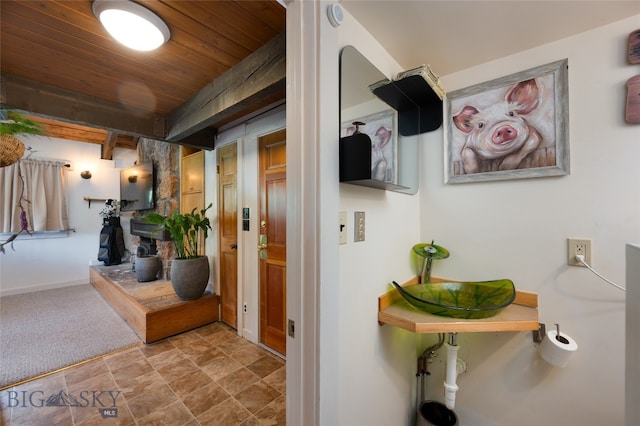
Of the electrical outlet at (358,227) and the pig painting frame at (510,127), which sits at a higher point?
the pig painting frame at (510,127)

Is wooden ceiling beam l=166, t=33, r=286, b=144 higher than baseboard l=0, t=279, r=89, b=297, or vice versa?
wooden ceiling beam l=166, t=33, r=286, b=144

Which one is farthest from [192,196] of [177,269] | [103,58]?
[103,58]

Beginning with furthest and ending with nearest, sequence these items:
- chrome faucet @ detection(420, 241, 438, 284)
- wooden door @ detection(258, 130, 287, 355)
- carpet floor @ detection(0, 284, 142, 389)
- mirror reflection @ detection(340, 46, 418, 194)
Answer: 1. wooden door @ detection(258, 130, 287, 355)
2. carpet floor @ detection(0, 284, 142, 389)
3. chrome faucet @ detection(420, 241, 438, 284)
4. mirror reflection @ detection(340, 46, 418, 194)

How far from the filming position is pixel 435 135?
1508mm

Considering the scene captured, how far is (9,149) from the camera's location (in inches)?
49.3

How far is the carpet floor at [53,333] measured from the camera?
203 centimetres

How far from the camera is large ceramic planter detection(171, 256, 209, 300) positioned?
2.62m

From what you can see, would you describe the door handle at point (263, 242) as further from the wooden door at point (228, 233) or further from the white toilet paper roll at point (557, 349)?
the white toilet paper roll at point (557, 349)

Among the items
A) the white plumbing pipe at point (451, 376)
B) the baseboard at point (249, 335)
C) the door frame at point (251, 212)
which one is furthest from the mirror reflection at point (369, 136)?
the baseboard at point (249, 335)

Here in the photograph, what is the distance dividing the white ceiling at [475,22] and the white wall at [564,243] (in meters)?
0.08

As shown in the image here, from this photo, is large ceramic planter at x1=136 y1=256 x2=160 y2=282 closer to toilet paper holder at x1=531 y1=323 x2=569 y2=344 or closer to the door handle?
the door handle

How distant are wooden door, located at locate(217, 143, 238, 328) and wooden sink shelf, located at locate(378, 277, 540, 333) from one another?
192 cm

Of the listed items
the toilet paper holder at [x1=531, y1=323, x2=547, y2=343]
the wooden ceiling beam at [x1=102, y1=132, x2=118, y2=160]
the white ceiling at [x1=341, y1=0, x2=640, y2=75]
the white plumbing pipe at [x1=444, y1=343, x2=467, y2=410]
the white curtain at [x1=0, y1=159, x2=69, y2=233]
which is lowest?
the white plumbing pipe at [x1=444, y1=343, x2=467, y2=410]

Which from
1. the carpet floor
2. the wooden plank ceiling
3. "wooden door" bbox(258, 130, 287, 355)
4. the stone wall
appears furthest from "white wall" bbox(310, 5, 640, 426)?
the stone wall
